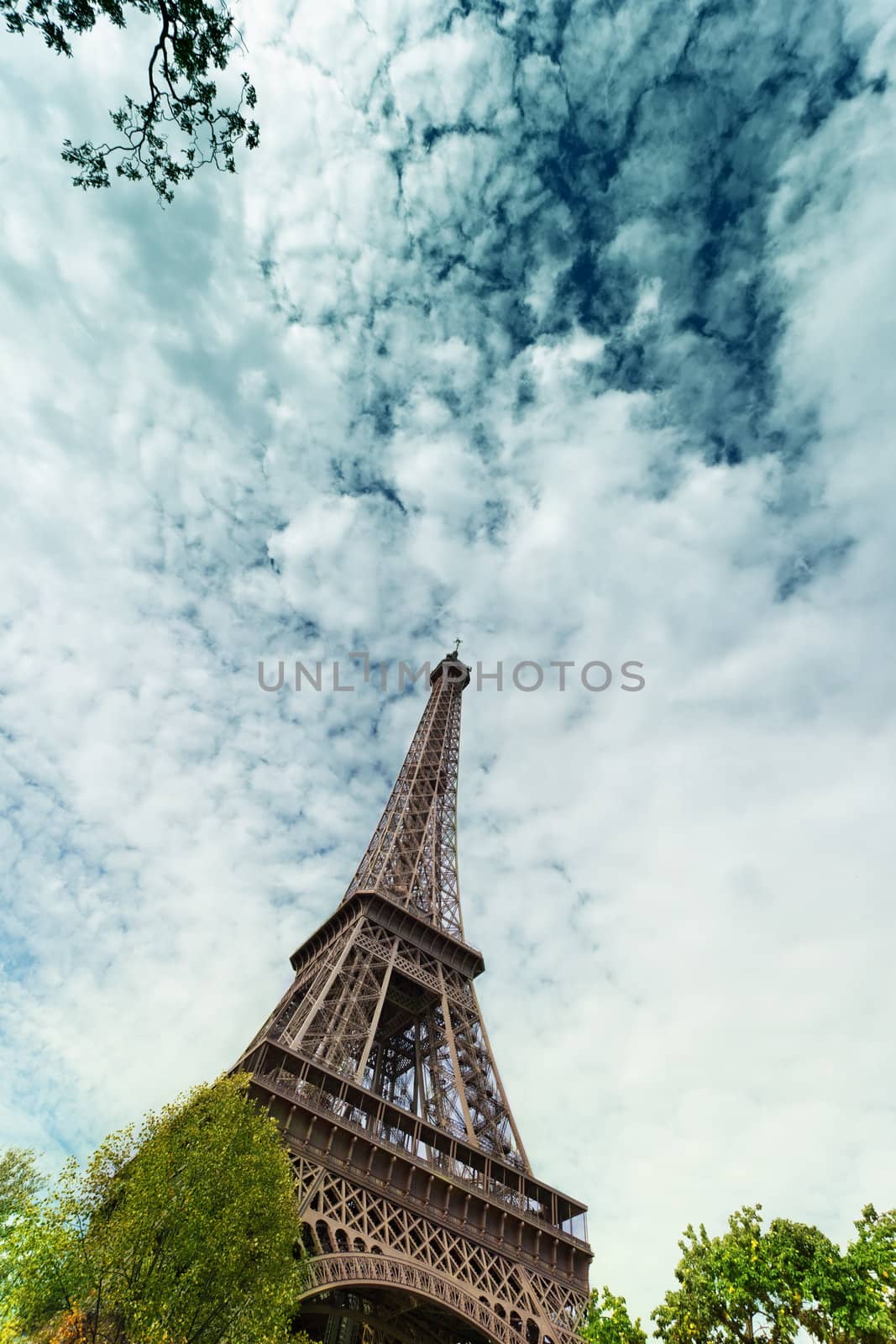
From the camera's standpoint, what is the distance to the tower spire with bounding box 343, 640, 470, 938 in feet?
129

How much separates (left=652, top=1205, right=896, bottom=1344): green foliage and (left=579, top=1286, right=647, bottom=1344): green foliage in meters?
1.22

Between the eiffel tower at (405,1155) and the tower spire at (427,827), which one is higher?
the tower spire at (427,827)

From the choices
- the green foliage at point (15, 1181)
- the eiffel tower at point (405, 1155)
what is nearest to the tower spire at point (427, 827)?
the eiffel tower at point (405, 1155)

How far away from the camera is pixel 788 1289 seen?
1421 cm

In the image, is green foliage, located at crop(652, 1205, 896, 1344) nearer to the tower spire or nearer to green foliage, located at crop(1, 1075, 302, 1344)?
green foliage, located at crop(1, 1075, 302, 1344)

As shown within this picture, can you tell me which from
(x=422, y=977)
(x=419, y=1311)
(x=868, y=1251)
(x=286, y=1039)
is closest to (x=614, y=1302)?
(x=868, y=1251)

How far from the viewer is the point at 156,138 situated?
9.15 metres

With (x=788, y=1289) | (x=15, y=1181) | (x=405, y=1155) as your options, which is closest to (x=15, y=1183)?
(x=15, y=1181)

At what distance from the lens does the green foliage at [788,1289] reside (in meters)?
13.5

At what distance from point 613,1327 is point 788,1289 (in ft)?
12.3

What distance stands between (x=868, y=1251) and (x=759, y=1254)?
2.18 m

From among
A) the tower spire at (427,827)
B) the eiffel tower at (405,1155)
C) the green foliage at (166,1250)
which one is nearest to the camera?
the green foliage at (166,1250)

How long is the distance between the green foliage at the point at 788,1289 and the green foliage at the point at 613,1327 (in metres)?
1.22

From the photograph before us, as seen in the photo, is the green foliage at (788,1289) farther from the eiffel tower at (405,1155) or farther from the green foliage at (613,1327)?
the eiffel tower at (405,1155)
